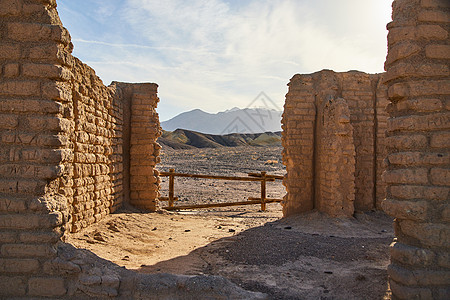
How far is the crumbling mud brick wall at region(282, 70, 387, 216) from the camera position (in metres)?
8.22

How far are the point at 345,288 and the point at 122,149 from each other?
6.50m

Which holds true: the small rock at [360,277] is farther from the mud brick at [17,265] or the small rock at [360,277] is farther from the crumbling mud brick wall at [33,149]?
the mud brick at [17,265]

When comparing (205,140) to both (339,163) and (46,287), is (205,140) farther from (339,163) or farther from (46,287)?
(46,287)

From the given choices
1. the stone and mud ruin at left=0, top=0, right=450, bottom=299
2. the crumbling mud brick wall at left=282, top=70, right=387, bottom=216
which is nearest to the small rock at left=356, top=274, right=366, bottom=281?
the stone and mud ruin at left=0, top=0, right=450, bottom=299

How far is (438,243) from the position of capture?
3008 mm

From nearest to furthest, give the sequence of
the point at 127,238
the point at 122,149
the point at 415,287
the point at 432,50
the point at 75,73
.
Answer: the point at 415,287, the point at 432,50, the point at 75,73, the point at 127,238, the point at 122,149

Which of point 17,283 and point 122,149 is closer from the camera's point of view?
point 17,283

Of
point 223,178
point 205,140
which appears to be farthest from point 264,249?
point 205,140

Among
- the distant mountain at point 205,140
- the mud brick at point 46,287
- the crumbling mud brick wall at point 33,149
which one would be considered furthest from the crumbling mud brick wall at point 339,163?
the distant mountain at point 205,140

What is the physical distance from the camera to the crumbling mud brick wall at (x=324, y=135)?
8219 mm

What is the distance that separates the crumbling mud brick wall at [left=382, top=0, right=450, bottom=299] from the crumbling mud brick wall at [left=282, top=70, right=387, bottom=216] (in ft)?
15.4

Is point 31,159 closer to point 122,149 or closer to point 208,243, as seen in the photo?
point 208,243

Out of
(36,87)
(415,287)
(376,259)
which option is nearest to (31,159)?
(36,87)

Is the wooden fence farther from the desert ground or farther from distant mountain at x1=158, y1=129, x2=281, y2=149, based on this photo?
distant mountain at x1=158, y1=129, x2=281, y2=149
